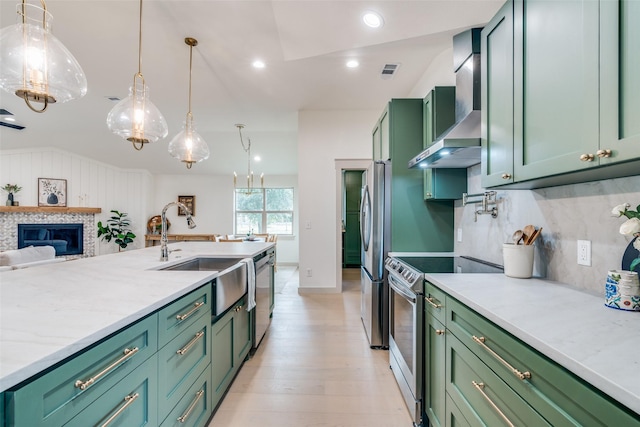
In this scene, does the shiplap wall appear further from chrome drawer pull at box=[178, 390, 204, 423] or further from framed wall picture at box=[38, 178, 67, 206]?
chrome drawer pull at box=[178, 390, 204, 423]

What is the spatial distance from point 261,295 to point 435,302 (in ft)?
5.67

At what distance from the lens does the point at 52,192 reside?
6.49 m

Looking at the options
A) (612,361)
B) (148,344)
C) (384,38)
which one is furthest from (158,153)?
(612,361)

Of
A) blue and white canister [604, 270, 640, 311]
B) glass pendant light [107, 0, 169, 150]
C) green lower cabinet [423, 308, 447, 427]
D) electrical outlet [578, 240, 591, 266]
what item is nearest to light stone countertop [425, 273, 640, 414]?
blue and white canister [604, 270, 640, 311]

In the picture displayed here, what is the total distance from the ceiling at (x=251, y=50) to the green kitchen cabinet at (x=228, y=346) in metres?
2.44

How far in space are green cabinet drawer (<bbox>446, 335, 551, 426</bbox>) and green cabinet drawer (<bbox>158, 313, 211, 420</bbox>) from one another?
1.26m

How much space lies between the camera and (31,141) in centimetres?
595

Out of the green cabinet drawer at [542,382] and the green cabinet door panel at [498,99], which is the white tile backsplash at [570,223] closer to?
the green cabinet door panel at [498,99]

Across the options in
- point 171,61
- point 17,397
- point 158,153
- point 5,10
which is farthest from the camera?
point 158,153

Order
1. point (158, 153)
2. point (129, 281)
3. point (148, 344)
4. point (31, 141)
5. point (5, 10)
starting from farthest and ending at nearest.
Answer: point (158, 153) < point (31, 141) < point (5, 10) < point (129, 281) < point (148, 344)

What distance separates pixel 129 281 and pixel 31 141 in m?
6.95

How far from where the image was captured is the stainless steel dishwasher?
2625 mm

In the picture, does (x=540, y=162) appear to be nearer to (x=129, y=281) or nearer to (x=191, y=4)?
(x=129, y=281)

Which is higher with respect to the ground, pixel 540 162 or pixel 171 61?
pixel 171 61
